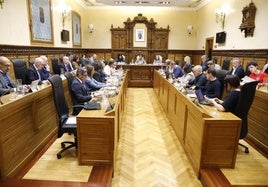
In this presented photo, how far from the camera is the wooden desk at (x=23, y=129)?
2166 millimetres

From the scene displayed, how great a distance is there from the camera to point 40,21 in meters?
5.70

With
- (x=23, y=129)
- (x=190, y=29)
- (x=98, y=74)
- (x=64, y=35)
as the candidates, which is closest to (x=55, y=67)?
(x=64, y=35)

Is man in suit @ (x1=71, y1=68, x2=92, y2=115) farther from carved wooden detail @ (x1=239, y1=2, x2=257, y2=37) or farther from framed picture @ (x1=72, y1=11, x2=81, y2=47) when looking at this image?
framed picture @ (x1=72, y1=11, x2=81, y2=47)

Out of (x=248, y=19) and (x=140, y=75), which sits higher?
(x=248, y=19)

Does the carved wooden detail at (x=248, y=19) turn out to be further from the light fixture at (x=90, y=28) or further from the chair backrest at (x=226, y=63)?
the light fixture at (x=90, y=28)

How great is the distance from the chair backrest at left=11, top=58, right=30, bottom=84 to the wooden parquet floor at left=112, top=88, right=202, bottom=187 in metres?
2.22

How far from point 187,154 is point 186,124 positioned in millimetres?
422

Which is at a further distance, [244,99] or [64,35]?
[64,35]

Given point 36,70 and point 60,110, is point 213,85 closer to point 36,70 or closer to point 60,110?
point 60,110

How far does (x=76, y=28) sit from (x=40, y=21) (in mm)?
3574

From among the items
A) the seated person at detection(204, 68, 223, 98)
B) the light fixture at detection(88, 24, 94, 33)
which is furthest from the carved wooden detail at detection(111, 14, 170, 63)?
the seated person at detection(204, 68, 223, 98)

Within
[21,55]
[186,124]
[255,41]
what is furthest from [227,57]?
[21,55]

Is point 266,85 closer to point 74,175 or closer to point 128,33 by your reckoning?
point 74,175

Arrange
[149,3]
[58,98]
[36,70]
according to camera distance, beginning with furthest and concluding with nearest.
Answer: [149,3]
[36,70]
[58,98]
